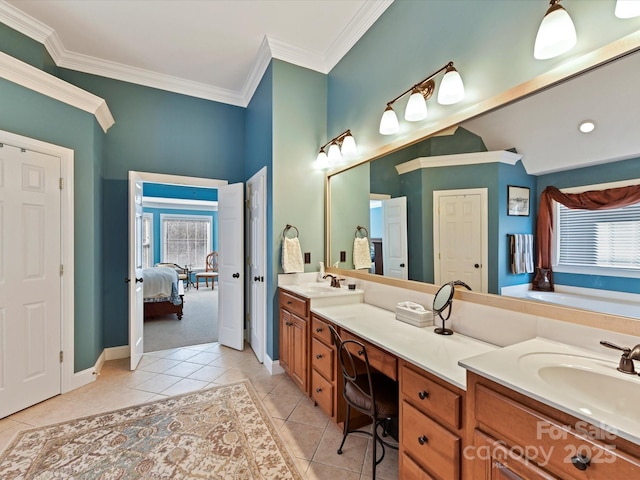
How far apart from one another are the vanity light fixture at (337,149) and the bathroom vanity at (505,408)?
167cm

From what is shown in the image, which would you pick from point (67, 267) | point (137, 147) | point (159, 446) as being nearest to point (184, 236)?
point (137, 147)

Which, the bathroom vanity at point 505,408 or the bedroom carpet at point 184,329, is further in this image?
the bedroom carpet at point 184,329

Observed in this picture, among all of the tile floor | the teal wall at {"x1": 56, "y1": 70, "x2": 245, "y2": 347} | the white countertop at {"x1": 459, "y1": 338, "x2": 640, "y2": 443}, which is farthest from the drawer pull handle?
the teal wall at {"x1": 56, "y1": 70, "x2": 245, "y2": 347}

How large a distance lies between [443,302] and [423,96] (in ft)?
4.41

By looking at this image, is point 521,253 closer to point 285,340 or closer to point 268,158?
point 285,340

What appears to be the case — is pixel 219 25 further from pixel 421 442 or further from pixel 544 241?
pixel 421 442

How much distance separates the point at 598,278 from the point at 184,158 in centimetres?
410

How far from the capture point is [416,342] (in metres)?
1.55

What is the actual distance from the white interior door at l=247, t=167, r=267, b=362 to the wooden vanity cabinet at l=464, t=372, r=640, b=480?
2.40m

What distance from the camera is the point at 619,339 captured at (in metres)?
1.11

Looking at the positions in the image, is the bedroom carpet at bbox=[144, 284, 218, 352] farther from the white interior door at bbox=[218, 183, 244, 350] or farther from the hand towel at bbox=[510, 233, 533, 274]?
the hand towel at bbox=[510, 233, 533, 274]

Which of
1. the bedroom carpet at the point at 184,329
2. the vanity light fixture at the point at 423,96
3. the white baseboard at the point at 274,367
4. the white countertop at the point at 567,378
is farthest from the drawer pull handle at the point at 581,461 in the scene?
the bedroom carpet at the point at 184,329

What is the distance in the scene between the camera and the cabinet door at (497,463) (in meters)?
0.89

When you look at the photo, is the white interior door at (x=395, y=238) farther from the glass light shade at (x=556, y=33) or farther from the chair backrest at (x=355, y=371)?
the glass light shade at (x=556, y=33)
